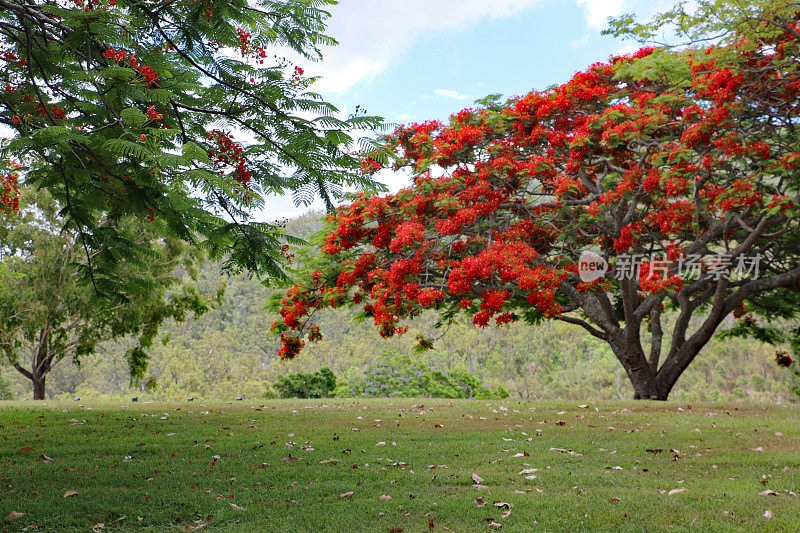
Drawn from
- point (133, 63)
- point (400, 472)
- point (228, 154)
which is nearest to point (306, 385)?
point (400, 472)

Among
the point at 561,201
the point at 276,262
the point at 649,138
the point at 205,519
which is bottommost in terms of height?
the point at 205,519

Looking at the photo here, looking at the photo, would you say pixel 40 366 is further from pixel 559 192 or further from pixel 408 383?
pixel 559 192

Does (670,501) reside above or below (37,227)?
below

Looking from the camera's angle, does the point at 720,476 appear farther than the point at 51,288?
No

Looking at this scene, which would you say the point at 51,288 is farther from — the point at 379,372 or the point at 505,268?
the point at 505,268

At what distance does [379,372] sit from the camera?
16.1 meters

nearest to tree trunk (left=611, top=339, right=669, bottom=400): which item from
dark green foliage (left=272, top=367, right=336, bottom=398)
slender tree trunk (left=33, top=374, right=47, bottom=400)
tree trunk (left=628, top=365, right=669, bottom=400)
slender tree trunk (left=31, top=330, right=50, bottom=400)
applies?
tree trunk (left=628, top=365, right=669, bottom=400)

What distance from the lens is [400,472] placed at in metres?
5.56

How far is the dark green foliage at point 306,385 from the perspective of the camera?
1555 centimetres

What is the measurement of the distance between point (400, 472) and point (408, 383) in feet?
33.7

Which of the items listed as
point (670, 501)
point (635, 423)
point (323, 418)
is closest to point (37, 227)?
point (323, 418)

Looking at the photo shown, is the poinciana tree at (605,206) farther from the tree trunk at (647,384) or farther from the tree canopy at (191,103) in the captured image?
the tree canopy at (191,103)

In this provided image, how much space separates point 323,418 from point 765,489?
615 centimetres

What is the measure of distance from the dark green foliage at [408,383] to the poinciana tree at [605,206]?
13.1 ft
